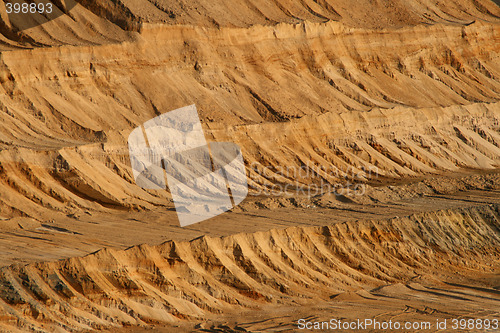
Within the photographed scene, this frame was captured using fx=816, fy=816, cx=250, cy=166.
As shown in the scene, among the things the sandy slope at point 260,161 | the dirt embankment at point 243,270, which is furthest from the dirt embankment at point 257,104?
the dirt embankment at point 243,270

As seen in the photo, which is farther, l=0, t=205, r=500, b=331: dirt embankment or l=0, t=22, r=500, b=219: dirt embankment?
l=0, t=22, r=500, b=219: dirt embankment

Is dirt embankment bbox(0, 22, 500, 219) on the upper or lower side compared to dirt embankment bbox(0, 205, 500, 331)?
upper

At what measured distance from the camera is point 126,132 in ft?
74.4

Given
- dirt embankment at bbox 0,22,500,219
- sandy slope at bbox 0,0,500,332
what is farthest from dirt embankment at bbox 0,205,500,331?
dirt embankment at bbox 0,22,500,219

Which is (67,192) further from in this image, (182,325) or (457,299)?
(457,299)

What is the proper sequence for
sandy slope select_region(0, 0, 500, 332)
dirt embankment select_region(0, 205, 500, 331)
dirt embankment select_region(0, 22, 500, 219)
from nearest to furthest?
dirt embankment select_region(0, 205, 500, 331)
sandy slope select_region(0, 0, 500, 332)
dirt embankment select_region(0, 22, 500, 219)

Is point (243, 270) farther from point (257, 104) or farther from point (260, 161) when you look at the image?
point (257, 104)

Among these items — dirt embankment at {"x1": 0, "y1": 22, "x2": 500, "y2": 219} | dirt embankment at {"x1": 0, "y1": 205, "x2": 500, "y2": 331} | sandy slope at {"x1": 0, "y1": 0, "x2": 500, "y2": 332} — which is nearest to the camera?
dirt embankment at {"x1": 0, "y1": 205, "x2": 500, "y2": 331}

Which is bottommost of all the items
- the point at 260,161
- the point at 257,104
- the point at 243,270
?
the point at 243,270

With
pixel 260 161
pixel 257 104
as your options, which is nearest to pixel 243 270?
pixel 260 161

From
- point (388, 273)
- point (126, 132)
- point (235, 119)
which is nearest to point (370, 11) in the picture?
point (235, 119)

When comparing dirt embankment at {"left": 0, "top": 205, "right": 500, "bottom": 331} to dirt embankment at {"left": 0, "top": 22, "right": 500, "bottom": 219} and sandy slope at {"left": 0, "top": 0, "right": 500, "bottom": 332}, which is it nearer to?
sandy slope at {"left": 0, "top": 0, "right": 500, "bottom": 332}

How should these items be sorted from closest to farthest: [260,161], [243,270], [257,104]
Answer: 1. [243,270]
2. [260,161]
3. [257,104]

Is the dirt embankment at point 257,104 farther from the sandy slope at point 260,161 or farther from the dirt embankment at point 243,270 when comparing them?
the dirt embankment at point 243,270
